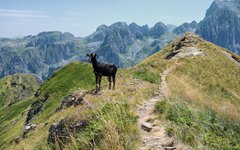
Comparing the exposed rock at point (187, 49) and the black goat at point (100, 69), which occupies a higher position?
the black goat at point (100, 69)

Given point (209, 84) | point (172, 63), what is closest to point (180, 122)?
point (209, 84)

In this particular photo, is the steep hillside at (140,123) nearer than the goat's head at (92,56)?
Yes

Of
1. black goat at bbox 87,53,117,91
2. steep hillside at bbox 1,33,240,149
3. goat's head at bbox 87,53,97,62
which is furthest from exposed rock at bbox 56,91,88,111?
goat's head at bbox 87,53,97,62

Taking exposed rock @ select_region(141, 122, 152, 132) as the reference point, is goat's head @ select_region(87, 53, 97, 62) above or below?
above

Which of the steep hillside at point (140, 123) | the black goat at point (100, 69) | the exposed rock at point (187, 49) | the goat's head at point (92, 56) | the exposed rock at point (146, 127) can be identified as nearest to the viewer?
the steep hillside at point (140, 123)

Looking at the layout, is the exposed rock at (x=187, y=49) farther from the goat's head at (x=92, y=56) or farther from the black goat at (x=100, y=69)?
the goat's head at (x=92, y=56)

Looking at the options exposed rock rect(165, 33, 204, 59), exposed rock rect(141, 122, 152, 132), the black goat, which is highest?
the black goat

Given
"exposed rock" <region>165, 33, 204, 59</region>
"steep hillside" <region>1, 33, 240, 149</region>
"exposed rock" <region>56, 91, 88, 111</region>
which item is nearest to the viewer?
"steep hillside" <region>1, 33, 240, 149</region>

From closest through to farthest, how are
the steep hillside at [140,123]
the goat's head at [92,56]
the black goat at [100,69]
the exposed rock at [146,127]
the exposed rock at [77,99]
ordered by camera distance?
1. the steep hillside at [140,123]
2. the exposed rock at [146,127]
3. the exposed rock at [77,99]
4. the goat's head at [92,56]
5. the black goat at [100,69]

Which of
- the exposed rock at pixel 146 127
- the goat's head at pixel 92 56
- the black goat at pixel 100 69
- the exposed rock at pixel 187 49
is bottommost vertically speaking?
the exposed rock at pixel 187 49

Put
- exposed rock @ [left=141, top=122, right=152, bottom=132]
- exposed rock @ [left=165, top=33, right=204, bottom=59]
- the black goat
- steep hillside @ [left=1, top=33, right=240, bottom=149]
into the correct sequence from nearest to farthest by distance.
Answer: steep hillside @ [left=1, top=33, right=240, bottom=149] < exposed rock @ [left=141, top=122, right=152, bottom=132] < the black goat < exposed rock @ [left=165, top=33, right=204, bottom=59]

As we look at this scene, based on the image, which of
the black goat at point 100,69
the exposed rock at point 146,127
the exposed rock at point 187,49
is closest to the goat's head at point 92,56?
the black goat at point 100,69

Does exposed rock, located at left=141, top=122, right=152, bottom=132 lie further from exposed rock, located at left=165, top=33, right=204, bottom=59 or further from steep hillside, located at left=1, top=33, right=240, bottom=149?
exposed rock, located at left=165, top=33, right=204, bottom=59

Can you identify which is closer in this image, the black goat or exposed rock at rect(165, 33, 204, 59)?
the black goat
